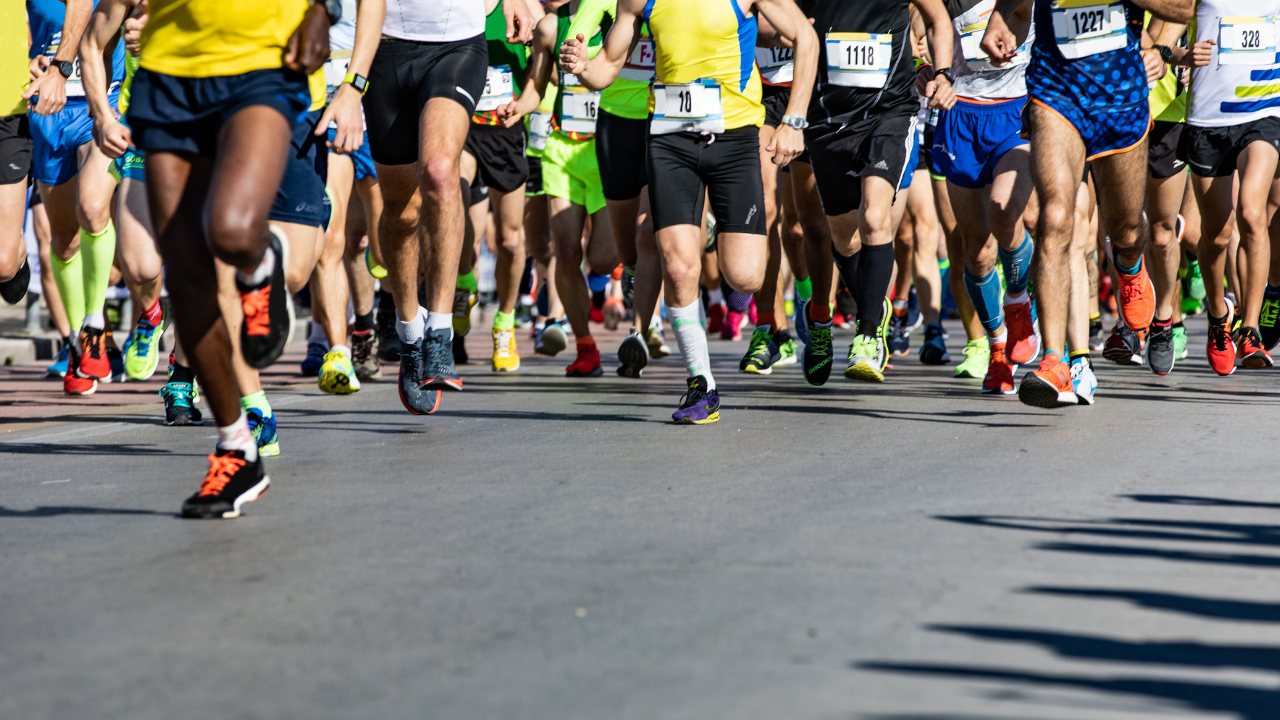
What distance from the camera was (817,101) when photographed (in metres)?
8.21

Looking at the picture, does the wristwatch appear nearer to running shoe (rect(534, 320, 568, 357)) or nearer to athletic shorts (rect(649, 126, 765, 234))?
athletic shorts (rect(649, 126, 765, 234))

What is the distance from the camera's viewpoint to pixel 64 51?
7.21 m

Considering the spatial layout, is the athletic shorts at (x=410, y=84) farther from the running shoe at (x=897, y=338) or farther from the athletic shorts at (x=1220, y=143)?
the running shoe at (x=897, y=338)

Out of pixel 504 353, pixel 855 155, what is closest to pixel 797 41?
pixel 855 155

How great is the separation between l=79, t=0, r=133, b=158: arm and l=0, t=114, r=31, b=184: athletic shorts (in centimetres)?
251

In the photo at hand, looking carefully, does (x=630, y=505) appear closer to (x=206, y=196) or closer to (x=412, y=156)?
(x=206, y=196)

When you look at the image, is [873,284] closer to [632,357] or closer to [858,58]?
[858,58]

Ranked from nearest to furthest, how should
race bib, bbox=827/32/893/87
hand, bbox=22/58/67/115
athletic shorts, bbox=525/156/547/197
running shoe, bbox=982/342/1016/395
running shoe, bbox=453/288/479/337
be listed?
hand, bbox=22/58/67/115
running shoe, bbox=982/342/1016/395
race bib, bbox=827/32/893/87
running shoe, bbox=453/288/479/337
athletic shorts, bbox=525/156/547/197

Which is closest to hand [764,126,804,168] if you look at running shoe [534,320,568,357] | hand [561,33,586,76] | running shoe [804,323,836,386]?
hand [561,33,586,76]

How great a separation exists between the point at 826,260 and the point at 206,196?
193 inches

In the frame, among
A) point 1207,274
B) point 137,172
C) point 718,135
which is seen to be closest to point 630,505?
point 718,135

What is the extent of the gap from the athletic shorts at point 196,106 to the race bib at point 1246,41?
6140 mm

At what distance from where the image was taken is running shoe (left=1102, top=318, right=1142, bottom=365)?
930 centimetres

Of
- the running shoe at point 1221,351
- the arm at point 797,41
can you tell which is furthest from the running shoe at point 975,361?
the arm at point 797,41
